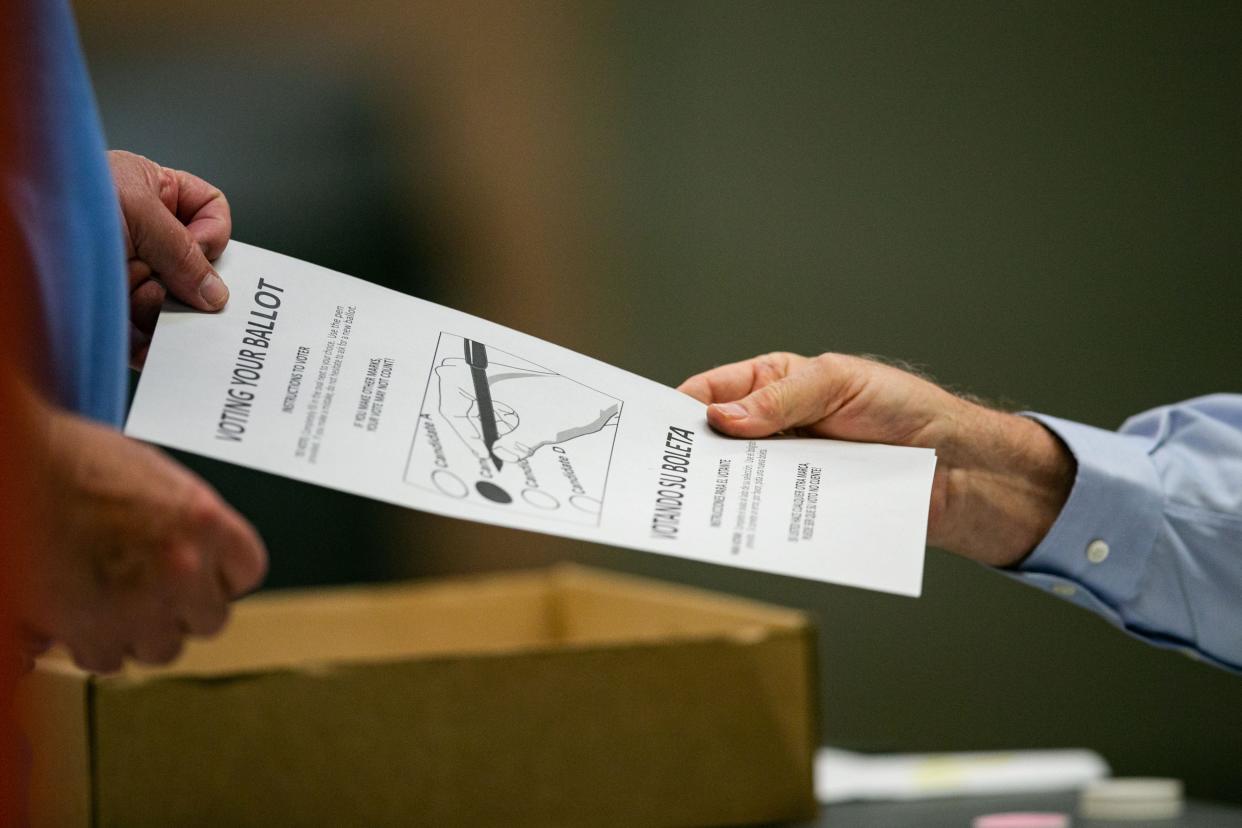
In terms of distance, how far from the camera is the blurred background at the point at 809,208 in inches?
69.5

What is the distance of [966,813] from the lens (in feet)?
3.54

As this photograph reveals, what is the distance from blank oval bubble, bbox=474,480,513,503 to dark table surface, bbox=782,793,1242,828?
0.51 m

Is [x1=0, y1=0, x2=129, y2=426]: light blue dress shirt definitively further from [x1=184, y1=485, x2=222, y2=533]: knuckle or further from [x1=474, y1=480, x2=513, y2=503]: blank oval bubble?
[x1=474, y1=480, x2=513, y2=503]: blank oval bubble

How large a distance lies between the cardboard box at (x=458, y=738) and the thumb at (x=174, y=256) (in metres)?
0.32

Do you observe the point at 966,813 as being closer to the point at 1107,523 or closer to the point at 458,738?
the point at 1107,523

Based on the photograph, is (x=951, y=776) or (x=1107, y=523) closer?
(x=1107, y=523)

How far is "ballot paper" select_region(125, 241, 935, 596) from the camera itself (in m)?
0.64

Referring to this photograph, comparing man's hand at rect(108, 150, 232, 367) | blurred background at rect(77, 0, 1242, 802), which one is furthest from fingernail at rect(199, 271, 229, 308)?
blurred background at rect(77, 0, 1242, 802)

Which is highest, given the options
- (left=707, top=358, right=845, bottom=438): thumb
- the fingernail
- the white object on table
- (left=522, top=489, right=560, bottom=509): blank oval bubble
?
the fingernail

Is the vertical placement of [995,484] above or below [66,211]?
below

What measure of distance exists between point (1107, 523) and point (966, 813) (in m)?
0.33

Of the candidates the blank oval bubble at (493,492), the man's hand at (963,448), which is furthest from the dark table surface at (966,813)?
the blank oval bubble at (493,492)

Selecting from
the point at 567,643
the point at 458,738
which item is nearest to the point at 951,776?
the point at 567,643

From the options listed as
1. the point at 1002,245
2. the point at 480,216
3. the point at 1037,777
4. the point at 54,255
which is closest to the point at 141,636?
the point at 54,255
